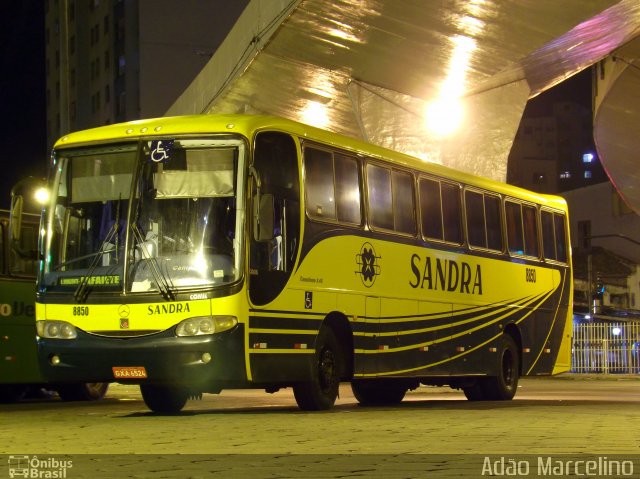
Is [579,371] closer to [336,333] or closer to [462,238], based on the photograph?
[462,238]

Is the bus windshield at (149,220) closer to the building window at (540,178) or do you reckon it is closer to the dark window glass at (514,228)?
the dark window glass at (514,228)

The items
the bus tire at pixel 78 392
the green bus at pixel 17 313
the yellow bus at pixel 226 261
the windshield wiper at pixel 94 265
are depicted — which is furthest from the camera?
the bus tire at pixel 78 392

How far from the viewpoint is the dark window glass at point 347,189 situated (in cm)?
1678

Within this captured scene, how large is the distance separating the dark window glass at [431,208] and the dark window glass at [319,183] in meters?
2.76

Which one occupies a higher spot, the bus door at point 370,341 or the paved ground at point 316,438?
the bus door at point 370,341

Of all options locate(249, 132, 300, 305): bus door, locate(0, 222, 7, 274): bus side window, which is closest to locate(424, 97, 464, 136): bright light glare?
locate(0, 222, 7, 274): bus side window

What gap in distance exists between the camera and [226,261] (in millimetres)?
14617

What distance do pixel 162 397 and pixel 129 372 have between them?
2.45 metres

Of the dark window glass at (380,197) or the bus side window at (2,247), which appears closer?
the dark window glass at (380,197)

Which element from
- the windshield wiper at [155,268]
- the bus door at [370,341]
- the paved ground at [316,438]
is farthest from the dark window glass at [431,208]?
the windshield wiper at [155,268]

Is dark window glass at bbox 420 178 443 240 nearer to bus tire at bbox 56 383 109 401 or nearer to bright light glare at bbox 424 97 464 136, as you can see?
bus tire at bbox 56 383 109 401

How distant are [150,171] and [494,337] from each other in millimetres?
8061

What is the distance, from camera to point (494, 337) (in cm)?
2127

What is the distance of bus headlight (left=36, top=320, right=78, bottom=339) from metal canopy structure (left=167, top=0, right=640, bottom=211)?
13684mm
